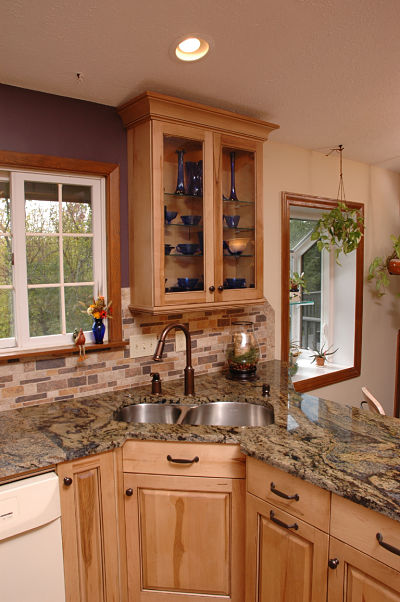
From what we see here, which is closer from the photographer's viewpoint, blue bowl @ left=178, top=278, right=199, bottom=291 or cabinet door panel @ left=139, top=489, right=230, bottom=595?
cabinet door panel @ left=139, top=489, right=230, bottom=595

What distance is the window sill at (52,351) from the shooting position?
191 centimetres

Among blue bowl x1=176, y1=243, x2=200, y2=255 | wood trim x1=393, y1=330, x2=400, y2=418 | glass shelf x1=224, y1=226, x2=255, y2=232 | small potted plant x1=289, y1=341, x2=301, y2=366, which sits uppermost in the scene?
glass shelf x1=224, y1=226, x2=255, y2=232

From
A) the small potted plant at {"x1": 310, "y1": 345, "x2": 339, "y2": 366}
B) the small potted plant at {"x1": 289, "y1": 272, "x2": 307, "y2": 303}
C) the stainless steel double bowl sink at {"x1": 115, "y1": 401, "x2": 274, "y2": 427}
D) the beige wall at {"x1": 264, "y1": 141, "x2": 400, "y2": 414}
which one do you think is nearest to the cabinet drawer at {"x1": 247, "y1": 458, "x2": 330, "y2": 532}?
the stainless steel double bowl sink at {"x1": 115, "y1": 401, "x2": 274, "y2": 427}

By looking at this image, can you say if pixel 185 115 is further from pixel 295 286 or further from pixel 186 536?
pixel 186 536

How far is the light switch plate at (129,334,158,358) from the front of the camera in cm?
229

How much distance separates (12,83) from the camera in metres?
1.87

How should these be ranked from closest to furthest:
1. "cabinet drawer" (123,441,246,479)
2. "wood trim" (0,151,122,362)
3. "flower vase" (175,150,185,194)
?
1. "cabinet drawer" (123,441,246,479)
2. "wood trim" (0,151,122,362)
3. "flower vase" (175,150,185,194)

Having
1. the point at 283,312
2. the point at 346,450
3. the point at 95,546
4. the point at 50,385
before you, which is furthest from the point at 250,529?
the point at 283,312

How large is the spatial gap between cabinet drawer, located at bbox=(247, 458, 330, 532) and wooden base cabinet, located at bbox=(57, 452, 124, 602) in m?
0.56

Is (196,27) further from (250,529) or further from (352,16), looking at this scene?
(250,529)

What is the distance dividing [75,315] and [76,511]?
0.92 metres

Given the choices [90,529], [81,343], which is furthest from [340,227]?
[90,529]

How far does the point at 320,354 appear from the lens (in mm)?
3564

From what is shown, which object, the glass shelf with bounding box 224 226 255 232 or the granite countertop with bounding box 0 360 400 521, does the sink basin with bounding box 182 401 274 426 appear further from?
the glass shelf with bounding box 224 226 255 232
